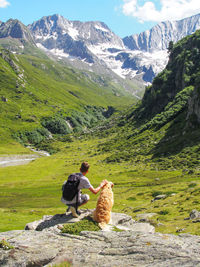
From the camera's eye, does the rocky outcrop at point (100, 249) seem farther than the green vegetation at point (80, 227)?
No

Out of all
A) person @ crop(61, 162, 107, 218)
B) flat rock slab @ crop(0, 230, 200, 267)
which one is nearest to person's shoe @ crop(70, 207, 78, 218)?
person @ crop(61, 162, 107, 218)

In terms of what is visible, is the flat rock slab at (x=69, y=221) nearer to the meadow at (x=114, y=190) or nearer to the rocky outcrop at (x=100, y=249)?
the rocky outcrop at (x=100, y=249)

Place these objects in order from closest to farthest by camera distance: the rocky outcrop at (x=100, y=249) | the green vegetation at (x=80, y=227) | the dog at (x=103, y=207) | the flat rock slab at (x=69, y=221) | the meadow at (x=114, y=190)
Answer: the rocky outcrop at (x=100, y=249) < the green vegetation at (x=80, y=227) < the dog at (x=103, y=207) < the flat rock slab at (x=69, y=221) < the meadow at (x=114, y=190)

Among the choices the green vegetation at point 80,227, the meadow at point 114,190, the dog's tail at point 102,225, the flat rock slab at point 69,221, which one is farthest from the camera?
the meadow at point 114,190

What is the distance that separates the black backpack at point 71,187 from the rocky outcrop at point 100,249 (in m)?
2.99

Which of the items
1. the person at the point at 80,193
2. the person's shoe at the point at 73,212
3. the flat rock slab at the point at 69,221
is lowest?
the flat rock slab at the point at 69,221

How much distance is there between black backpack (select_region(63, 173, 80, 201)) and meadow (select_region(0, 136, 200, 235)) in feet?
57.8

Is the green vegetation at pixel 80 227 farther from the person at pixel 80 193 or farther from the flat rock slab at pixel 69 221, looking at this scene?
the person at pixel 80 193

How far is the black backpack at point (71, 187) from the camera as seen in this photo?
70.4 ft

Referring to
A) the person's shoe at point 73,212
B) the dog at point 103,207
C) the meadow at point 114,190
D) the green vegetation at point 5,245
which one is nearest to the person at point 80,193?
the person's shoe at point 73,212

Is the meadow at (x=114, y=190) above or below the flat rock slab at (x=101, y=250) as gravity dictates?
below

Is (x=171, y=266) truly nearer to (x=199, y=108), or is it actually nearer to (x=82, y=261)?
(x=82, y=261)

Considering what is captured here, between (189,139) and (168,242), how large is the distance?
13614cm

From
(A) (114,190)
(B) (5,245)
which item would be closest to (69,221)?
(B) (5,245)
